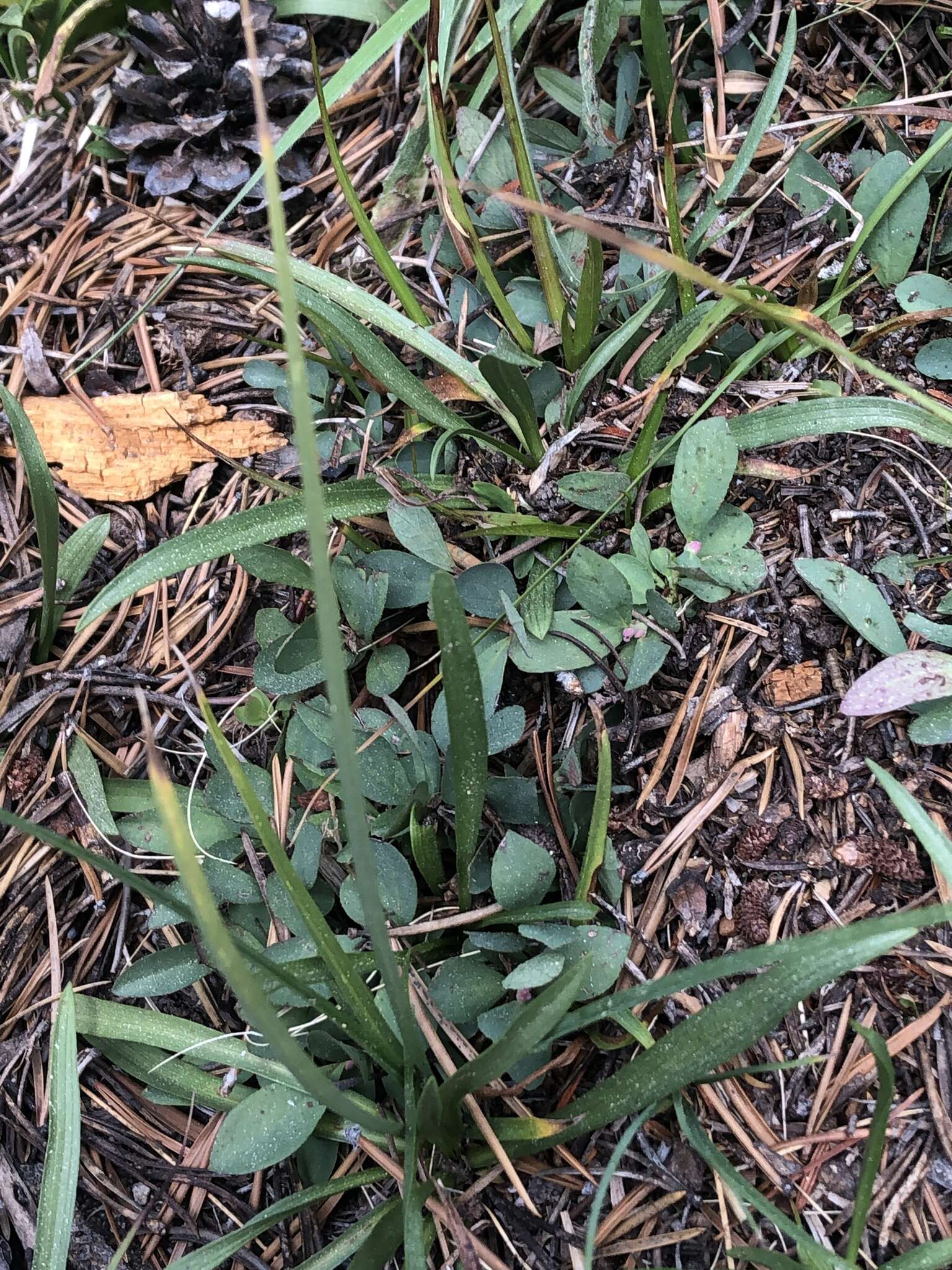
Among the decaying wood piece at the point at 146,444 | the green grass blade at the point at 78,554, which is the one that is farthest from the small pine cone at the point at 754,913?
the green grass blade at the point at 78,554

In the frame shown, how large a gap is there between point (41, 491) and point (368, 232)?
2.07 feet

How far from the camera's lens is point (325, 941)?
0.95 metres

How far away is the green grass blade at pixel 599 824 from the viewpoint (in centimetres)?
104

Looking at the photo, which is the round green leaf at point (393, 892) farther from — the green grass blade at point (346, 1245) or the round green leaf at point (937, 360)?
the round green leaf at point (937, 360)

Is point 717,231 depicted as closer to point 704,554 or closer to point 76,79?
point 704,554

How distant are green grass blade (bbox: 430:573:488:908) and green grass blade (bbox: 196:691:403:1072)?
19 centimetres

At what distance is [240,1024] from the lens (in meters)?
1.17

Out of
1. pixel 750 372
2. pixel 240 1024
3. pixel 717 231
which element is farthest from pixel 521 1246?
pixel 717 231

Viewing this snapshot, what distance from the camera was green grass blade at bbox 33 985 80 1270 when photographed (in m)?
1.07

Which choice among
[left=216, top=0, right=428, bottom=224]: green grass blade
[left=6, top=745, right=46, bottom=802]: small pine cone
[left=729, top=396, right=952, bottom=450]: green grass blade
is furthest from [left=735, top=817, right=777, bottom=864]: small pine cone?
[left=216, top=0, right=428, bottom=224]: green grass blade

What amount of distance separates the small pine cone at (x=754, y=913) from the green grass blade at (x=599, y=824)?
186mm

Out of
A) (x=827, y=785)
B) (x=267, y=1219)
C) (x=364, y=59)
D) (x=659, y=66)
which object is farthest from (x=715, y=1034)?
(x=364, y=59)

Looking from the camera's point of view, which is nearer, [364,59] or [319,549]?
[319,549]

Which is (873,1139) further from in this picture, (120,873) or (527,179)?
(527,179)
